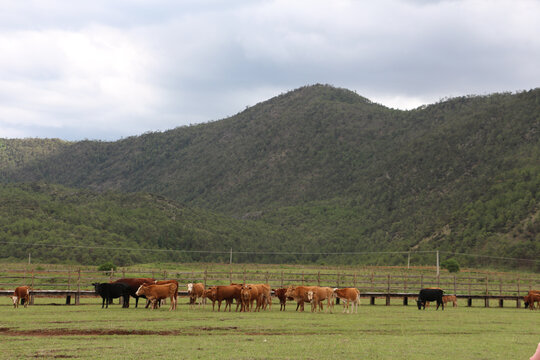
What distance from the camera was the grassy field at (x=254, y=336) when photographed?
15664 mm

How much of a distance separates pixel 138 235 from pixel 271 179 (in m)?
73.2

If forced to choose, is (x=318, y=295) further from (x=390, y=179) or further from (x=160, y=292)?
(x=390, y=179)

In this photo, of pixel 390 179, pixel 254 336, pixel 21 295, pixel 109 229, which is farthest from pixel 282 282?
pixel 390 179

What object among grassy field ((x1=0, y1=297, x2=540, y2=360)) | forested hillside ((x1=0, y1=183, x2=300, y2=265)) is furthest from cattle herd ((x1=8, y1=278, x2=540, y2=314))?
forested hillside ((x1=0, y1=183, x2=300, y2=265))

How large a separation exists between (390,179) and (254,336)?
125187 mm

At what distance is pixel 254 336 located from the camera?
1916 cm

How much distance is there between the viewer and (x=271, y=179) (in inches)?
6757

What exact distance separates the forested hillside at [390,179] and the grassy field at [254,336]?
66.9 meters

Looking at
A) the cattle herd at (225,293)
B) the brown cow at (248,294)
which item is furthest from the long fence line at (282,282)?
the brown cow at (248,294)

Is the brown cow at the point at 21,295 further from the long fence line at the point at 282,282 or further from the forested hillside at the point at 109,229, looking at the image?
the forested hillside at the point at 109,229

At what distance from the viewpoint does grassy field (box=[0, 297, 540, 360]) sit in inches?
617

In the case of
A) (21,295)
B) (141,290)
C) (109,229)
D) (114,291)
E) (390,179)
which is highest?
(390,179)

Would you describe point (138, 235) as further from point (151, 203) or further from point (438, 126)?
point (438, 126)

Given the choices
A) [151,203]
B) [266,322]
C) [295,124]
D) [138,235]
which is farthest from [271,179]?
[266,322]
